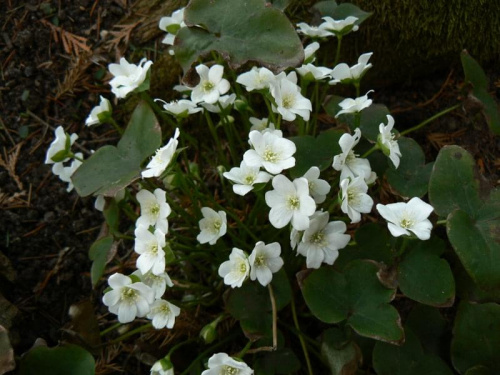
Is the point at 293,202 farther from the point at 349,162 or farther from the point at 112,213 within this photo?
the point at 112,213

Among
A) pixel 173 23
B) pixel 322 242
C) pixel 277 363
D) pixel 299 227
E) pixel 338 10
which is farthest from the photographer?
pixel 338 10

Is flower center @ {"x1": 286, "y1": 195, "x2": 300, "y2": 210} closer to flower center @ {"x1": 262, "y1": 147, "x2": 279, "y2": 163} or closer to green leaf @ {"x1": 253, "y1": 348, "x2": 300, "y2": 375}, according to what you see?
flower center @ {"x1": 262, "y1": 147, "x2": 279, "y2": 163}

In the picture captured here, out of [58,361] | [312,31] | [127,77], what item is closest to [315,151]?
[312,31]

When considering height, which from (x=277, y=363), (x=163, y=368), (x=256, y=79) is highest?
(x=256, y=79)

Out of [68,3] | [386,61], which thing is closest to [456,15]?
[386,61]

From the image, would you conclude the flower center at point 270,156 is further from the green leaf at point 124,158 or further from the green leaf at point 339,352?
the green leaf at point 339,352

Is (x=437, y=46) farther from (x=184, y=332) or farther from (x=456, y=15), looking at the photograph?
(x=184, y=332)
